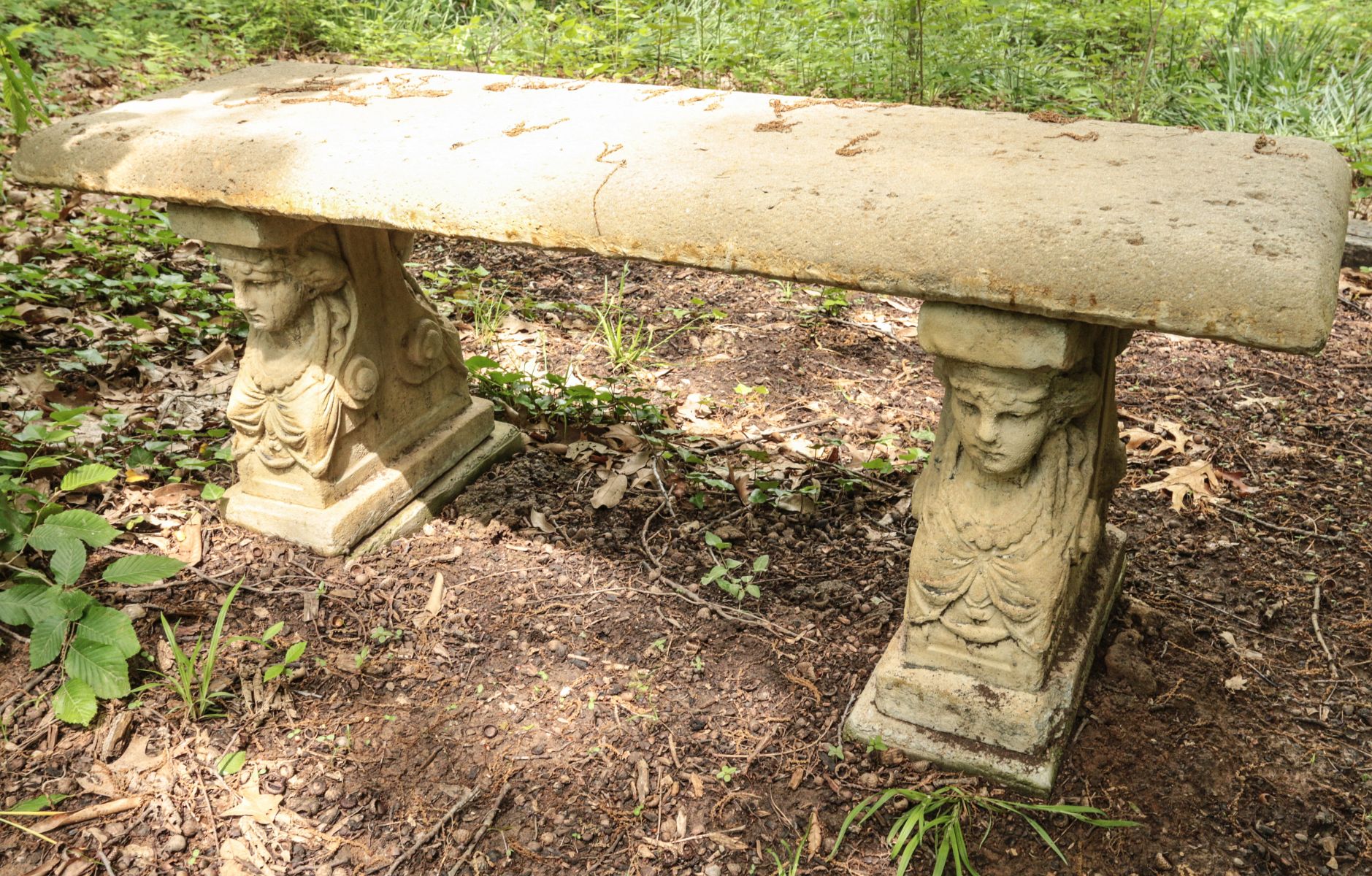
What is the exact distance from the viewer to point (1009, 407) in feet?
6.15

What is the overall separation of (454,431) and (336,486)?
0.44m

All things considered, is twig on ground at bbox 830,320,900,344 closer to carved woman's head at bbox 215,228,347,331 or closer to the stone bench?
the stone bench

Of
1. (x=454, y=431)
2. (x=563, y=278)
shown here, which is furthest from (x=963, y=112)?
(x=563, y=278)

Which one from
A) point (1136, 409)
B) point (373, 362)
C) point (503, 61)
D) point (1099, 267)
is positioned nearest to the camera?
point (1099, 267)

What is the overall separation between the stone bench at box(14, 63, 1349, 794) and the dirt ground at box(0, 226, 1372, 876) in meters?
0.19

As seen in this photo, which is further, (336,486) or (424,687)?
(336,486)

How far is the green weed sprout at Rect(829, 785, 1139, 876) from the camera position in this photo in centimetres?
194

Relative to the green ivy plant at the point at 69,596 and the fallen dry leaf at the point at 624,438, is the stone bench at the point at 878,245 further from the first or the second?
the fallen dry leaf at the point at 624,438

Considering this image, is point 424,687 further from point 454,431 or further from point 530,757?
point 454,431

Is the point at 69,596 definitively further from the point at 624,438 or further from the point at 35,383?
the point at 624,438

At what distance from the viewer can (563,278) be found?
4.67 meters

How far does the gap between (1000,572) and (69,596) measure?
2045 millimetres

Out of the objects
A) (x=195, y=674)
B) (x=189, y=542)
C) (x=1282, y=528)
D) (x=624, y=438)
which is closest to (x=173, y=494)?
(x=189, y=542)

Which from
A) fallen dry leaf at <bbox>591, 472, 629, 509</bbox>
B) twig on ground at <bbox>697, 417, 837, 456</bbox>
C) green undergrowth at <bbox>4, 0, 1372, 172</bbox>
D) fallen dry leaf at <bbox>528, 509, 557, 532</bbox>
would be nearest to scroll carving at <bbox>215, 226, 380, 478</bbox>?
fallen dry leaf at <bbox>528, 509, 557, 532</bbox>
